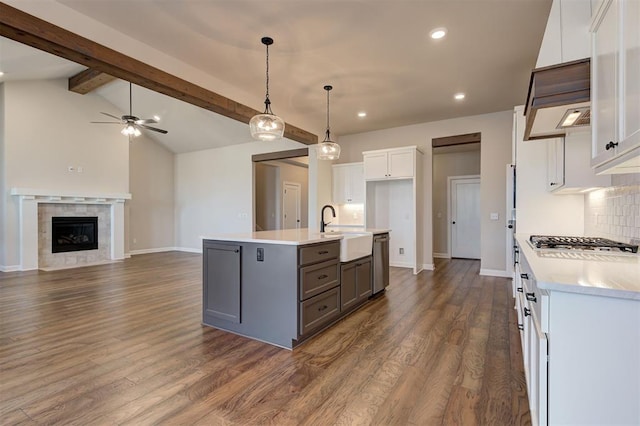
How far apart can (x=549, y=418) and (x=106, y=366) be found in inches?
108

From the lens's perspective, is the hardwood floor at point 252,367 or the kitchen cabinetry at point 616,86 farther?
the hardwood floor at point 252,367

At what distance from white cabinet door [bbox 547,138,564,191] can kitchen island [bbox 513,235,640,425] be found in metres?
1.74

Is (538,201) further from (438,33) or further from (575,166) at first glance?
(438,33)

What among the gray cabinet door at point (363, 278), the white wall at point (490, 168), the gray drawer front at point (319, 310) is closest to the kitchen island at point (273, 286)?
the gray drawer front at point (319, 310)

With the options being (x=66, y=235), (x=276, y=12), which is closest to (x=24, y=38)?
(x=276, y=12)

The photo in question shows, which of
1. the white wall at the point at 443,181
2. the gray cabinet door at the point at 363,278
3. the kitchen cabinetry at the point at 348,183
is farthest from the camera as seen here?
the white wall at the point at 443,181

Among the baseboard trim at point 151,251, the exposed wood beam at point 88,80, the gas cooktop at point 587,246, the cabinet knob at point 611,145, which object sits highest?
the exposed wood beam at point 88,80

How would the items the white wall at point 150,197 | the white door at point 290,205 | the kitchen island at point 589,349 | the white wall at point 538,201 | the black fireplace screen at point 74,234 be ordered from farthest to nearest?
the white door at point 290,205 → the white wall at point 150,197 → the black fireplace screen at point 74,234 → the white wall at point 538,201 → the kitchen island at point 589,349

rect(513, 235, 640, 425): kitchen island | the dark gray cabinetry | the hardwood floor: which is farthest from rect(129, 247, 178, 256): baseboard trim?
rect(513, 235, 640, 425): kitchen island

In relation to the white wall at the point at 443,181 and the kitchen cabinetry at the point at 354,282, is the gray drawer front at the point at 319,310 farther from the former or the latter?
the white wall at the point at 443,181

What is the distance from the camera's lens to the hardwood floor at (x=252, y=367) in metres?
1.79

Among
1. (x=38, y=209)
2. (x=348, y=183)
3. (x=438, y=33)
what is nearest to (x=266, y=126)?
(x=438, y=33)

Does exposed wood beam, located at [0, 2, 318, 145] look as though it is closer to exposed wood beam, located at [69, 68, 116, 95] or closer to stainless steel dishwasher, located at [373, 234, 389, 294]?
stainless steel dishwasher, located at [373, 234, 389, 294]

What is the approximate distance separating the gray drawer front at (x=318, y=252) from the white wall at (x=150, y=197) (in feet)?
23.7
